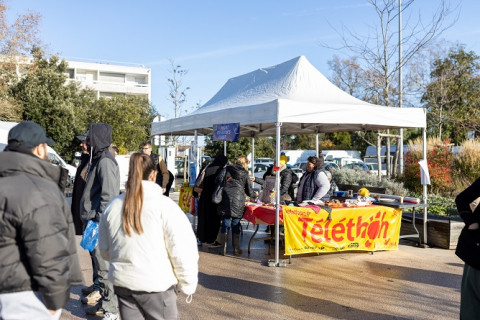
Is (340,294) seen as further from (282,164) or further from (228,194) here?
(282,164)

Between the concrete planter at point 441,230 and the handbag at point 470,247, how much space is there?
5.63 m

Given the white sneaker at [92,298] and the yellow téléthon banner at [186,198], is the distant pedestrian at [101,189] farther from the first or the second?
the yellow téléthon banner at [186,198]

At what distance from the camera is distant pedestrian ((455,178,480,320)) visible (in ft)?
10.4

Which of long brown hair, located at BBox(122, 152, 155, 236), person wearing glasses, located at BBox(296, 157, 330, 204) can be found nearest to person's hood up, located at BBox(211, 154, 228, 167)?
person wearing glasses, located at BBox(296, 157, 330, 204)

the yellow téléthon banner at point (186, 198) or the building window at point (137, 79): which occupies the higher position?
the building window at point (137, 79)

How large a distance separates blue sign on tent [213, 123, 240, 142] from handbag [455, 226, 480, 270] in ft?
18.0

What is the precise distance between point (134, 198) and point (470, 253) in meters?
2.27

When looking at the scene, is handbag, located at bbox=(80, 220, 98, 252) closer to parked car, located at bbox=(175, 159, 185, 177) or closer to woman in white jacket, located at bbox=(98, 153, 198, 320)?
woman in white jacket, located at bbox=(98, 153, 198, 320)

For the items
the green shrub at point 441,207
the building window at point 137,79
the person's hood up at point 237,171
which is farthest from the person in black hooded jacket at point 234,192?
the building window at point 137,79

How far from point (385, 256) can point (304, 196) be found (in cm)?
169

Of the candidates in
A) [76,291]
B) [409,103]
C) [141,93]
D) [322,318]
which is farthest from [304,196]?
[141,93]

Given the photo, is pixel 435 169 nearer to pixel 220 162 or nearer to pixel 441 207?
pixel 441 207

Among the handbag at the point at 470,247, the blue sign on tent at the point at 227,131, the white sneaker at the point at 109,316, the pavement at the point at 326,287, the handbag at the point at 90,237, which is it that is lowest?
the pavement at the point at 326,287

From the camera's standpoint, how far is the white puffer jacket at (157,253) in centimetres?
273
